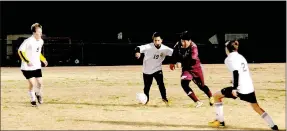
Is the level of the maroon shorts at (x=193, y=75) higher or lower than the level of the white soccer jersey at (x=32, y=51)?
lower

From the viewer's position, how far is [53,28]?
2967cm

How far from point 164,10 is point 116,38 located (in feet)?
12.0

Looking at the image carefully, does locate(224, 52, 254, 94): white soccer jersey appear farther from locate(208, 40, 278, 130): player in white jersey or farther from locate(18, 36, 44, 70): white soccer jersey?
locate(18, 36, 44, 70): white soccer jersey

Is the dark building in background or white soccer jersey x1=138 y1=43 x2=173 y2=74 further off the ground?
the dark building in background

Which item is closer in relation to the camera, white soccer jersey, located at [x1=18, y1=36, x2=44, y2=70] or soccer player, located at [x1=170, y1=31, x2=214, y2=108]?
soccer player, located at [x1=170, y1=31, x2=214, y2=108]

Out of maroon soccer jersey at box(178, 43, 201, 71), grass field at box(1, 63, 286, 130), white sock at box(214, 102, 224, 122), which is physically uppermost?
maroon soccer jersey at box(178, 43, 201, 71)

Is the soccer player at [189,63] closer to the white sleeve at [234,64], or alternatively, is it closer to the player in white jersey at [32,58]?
the white sleeve at [234,64]

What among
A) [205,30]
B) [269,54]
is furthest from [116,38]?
[269,54]

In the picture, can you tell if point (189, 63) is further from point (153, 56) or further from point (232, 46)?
point (232, 46)

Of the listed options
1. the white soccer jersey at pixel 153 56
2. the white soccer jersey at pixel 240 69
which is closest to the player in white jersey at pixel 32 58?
the white soccer jersey at pixel 153 56

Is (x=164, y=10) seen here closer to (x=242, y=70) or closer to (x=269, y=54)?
(x=269, y=54)

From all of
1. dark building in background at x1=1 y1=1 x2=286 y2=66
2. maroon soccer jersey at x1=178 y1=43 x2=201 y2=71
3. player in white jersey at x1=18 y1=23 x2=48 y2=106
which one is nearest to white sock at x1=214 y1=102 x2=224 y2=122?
maroon soccer jersey at x1=178 y1=43 x2=201 y2=71

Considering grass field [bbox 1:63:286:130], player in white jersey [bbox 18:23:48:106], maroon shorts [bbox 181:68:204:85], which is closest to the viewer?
grass field [bbox 1:63:286:130]

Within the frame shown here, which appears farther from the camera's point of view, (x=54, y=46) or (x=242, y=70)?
(x=54, y=46)
